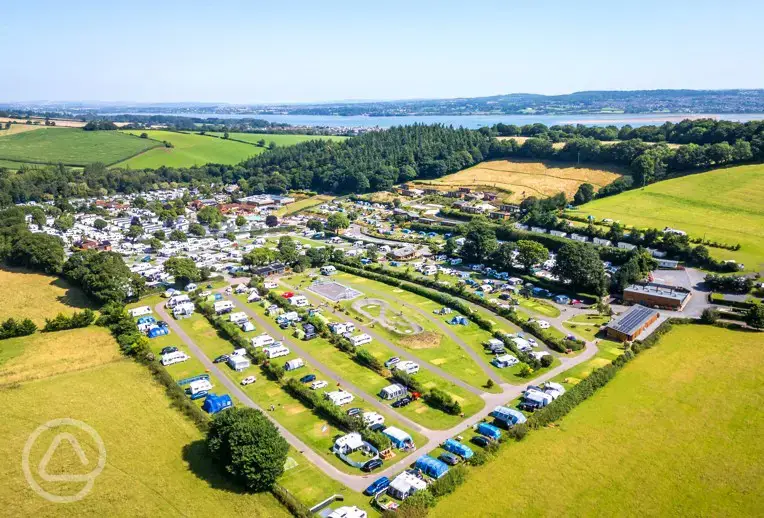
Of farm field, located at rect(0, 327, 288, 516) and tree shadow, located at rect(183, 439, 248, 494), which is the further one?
tree shadow, located at rect(183, 439, 248, 494)

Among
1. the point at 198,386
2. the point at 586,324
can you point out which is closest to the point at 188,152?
the point at 198,386

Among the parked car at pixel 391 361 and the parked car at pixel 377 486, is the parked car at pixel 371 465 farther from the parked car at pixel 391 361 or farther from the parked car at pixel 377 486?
the parked car at pixel 391 361

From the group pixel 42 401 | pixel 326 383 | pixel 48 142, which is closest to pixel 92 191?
pixel 48 142

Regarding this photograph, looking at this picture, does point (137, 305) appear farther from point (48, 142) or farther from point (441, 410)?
point (48, 142)

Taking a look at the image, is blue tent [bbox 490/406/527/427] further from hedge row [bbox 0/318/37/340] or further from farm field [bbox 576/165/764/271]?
farm field [bbox 576/165/764/271]

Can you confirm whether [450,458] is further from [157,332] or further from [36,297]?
[36,297]

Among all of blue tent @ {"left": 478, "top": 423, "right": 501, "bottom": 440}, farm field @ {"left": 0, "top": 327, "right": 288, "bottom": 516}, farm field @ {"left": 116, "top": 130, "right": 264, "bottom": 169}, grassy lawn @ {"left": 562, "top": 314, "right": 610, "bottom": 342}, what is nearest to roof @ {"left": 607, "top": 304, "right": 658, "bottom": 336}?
grassy lawn @ {"left": 562, "top": 314, "right": 610, "bottom": 342}
